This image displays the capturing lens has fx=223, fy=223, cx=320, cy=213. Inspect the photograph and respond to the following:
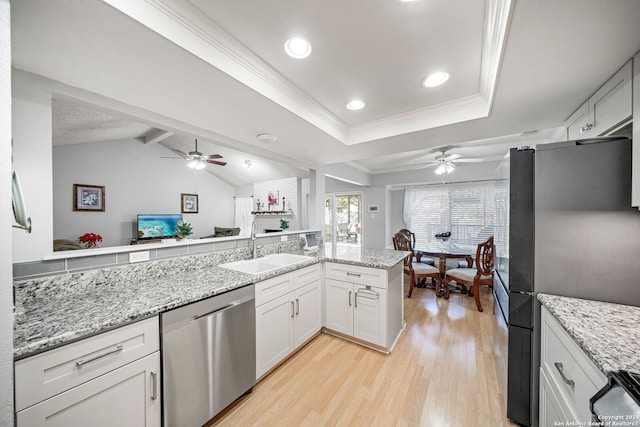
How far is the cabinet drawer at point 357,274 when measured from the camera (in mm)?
2125

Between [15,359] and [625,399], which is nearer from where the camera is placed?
[625,399]

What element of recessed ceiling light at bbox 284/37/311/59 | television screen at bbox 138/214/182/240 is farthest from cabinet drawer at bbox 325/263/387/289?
television screen at bbox 138/214/182/240

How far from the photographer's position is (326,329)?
98.7 inches

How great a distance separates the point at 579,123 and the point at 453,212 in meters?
3.27

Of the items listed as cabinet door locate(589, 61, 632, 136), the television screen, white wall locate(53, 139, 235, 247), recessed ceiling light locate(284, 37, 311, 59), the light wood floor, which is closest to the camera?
cabinet door locate(589, 61, 632, 136)

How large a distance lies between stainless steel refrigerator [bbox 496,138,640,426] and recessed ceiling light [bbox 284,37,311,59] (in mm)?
1373

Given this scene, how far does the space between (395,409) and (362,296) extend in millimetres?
870

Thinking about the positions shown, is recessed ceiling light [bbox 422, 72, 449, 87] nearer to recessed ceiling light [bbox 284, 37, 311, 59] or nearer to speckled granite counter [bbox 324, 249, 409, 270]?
recessed ceiling light [bbox 284, 37, 311, 59]

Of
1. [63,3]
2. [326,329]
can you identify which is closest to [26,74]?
[63,3]

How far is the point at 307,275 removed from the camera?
7.30 feet

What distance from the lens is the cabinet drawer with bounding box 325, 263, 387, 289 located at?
212 centimetres

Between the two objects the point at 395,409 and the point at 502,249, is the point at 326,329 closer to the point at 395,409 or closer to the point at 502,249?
the point at 395,409

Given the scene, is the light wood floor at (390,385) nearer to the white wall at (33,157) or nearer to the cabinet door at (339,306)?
the cabinet door at (339,306)

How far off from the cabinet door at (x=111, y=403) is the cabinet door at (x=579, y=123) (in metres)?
3.00
